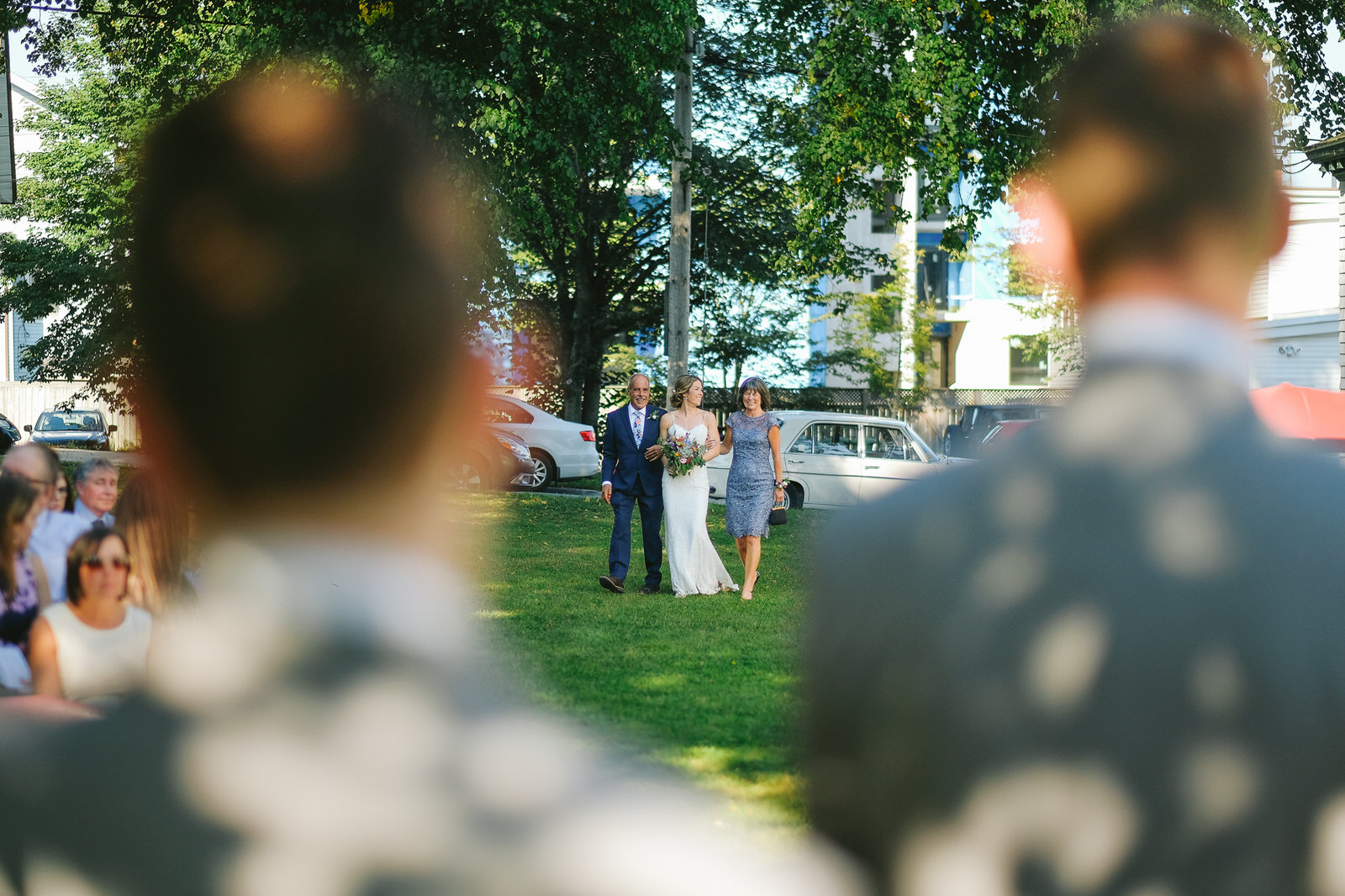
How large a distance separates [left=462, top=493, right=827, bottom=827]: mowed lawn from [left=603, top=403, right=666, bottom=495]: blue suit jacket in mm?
982

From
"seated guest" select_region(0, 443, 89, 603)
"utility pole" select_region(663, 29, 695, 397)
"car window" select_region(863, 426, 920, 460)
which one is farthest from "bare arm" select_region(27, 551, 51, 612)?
"car window" select_region(863, 426, 920, 460)

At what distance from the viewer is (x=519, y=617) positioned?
30.2 feet

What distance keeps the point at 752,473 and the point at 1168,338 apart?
9.68 metres

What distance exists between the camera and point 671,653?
26.3 ft

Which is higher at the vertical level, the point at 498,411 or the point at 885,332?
the point at 885,332

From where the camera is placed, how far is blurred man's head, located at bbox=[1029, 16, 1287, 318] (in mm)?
1137

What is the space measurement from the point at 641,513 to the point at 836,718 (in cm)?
1016

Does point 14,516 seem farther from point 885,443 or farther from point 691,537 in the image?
point 885,443

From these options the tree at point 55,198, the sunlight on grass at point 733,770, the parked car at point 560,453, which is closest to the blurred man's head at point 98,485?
the sunlight on grass at point 733,770

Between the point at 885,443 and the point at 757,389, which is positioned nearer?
the point at 757,389

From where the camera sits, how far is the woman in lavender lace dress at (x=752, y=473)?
10.7 m

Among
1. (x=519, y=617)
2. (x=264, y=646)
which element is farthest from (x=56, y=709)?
(x=519, y=617)

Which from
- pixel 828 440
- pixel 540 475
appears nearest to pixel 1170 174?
pixel 828 440

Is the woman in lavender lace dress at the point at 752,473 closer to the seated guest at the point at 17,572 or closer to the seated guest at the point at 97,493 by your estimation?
the seated guest at the point at 97,493
